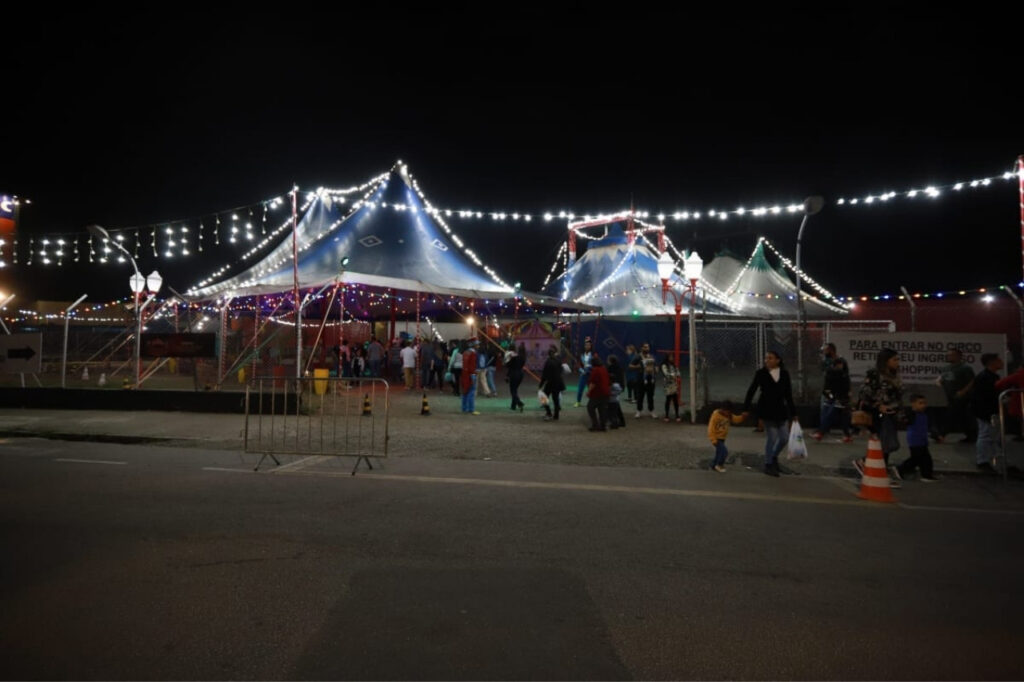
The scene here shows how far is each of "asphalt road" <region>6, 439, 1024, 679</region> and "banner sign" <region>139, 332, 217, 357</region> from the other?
719 centimetres

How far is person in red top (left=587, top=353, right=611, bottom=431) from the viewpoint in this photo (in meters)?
10.9

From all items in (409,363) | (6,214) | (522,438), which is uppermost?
(6,214)

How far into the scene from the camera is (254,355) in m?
14.8

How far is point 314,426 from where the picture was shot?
38.1 feet

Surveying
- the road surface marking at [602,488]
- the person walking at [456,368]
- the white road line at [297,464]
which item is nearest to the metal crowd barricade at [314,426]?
the white road line at [297,464]

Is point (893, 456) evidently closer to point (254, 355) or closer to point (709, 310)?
point (254, 355)

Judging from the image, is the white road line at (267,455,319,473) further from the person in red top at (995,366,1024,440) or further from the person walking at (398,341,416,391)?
the person walking at (398,341,416,391)

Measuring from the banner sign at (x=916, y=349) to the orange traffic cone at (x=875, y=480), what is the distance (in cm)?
547

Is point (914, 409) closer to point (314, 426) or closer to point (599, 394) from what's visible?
point (599, 394)

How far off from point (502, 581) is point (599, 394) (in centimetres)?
712

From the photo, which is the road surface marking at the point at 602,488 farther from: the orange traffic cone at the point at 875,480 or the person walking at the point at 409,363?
the person walking at the point at 409,363

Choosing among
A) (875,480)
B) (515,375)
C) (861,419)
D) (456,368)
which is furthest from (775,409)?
(456,368)

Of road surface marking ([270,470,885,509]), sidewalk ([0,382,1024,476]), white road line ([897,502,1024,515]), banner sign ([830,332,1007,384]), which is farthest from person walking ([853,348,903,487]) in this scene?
banner sign ([830,332,1007,384])

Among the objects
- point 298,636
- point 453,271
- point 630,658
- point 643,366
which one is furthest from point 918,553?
point 453,271
